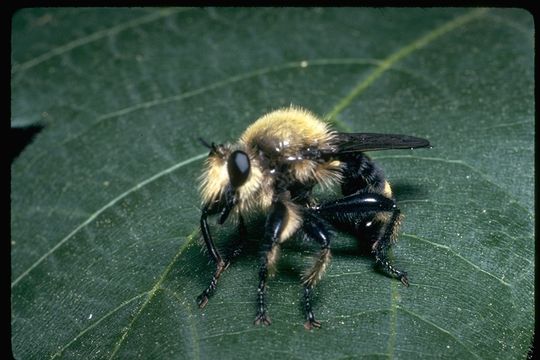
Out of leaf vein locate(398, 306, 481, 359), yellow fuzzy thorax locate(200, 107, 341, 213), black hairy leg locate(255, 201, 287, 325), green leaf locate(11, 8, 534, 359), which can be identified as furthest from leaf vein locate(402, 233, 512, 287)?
black hairy leg locate(255, 201, 287, 325)

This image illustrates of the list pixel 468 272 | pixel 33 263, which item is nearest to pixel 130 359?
pixel 33 263

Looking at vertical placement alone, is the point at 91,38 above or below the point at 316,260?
below

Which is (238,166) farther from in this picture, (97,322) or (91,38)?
(91,38)

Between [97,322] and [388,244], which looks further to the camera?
[388,244]

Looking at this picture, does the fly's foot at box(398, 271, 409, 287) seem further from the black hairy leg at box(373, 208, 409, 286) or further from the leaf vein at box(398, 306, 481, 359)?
the leaf vein at box(398, 306, 481, 359)

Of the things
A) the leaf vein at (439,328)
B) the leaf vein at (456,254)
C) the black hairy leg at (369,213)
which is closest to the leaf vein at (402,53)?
the black hairy leg at (369,213)

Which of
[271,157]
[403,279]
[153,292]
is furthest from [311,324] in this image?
[271,157]
